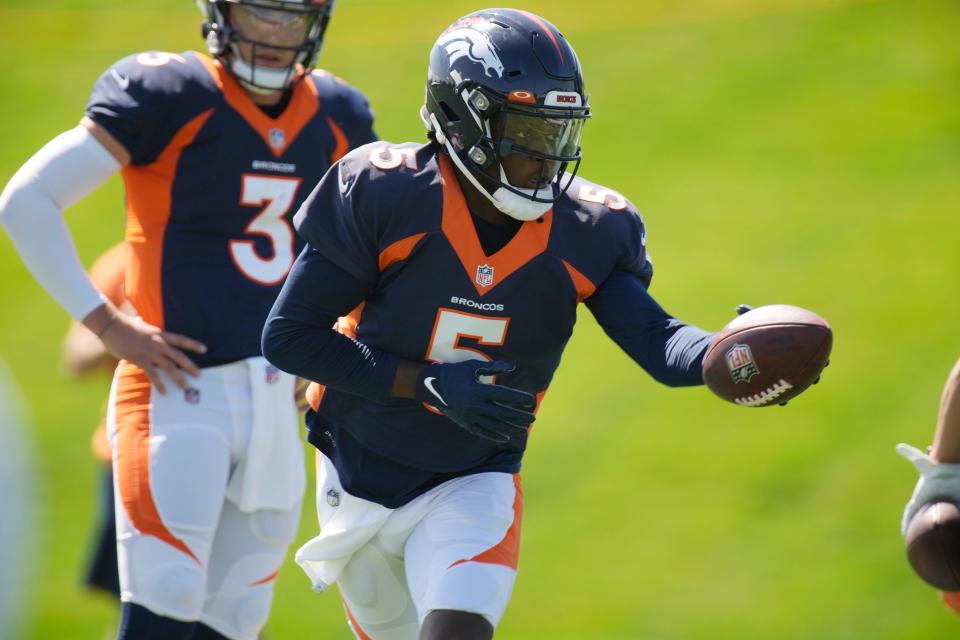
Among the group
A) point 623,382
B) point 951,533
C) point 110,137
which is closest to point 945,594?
point 951,533

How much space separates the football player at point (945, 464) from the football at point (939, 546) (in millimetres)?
54

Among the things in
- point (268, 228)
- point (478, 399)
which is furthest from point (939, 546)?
point (268, 228)

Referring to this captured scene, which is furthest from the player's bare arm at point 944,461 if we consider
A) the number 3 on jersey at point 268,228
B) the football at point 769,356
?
the number 3 on jersey at point 268,228

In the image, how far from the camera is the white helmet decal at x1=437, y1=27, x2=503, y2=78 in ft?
11.8

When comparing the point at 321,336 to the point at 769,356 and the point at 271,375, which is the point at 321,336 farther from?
the point at 769,356

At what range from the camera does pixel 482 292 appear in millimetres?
3609

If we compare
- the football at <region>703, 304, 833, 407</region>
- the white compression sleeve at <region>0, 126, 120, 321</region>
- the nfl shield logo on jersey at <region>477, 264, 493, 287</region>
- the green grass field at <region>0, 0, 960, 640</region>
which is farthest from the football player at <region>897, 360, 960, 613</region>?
the green grass field at <region>0, 0, 960, 640</region>

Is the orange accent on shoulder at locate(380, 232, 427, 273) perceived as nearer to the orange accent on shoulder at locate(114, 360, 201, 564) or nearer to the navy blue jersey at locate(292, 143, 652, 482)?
the navy blue jersey at locate(292, 143, 652, 482)

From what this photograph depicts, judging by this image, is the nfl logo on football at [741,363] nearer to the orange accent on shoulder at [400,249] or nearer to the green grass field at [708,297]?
the orange accent on shoulder at [400,249]

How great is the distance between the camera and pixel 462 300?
11.8 ft

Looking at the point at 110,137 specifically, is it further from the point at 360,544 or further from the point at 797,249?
the point at 797,249

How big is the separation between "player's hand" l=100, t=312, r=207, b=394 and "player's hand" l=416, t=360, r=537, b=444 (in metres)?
1.06

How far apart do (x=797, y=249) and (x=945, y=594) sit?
681 centimetres

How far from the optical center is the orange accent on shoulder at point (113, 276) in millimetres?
5086
